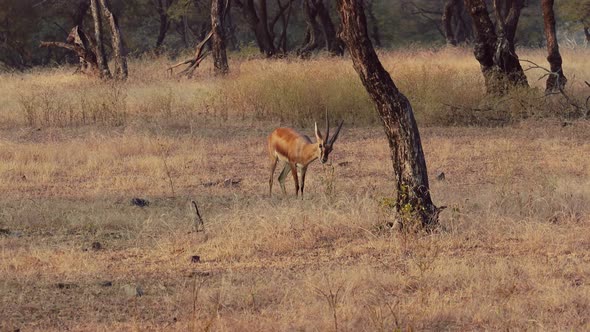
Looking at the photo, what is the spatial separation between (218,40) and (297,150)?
13.3 metres

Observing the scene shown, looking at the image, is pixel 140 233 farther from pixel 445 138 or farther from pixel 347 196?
pixel 445 138

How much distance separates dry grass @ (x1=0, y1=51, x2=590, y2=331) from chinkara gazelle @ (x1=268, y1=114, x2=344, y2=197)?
0.83 feet

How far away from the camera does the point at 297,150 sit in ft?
31.5

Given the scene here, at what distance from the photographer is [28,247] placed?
7.63 m

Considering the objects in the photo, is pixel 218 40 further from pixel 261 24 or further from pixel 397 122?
pixel 397 122

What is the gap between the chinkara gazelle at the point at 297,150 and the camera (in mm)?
9156

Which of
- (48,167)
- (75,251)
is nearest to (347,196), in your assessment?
(75,251)

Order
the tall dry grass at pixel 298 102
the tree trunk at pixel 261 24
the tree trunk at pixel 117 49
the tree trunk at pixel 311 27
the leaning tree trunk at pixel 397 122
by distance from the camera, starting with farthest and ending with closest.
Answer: the tree trunk at pixel 261 24
the tree trunk at pixel 311 27
the tree trunk at pixel 117 49
the tall dry grass at pixel 298 102
the leaning tree trunk at pixel 397 122

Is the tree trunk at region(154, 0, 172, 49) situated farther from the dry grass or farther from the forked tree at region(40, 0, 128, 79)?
the dry grass

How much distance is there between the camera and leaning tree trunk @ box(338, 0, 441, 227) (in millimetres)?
7832

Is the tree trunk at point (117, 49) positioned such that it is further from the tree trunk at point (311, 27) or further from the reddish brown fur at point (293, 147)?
the reddish brown fur at point (293, 147)

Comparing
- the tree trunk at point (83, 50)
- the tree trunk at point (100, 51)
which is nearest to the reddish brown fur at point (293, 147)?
the tree trunk at point (100, 51)

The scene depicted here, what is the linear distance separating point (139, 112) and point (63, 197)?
667 centimetres

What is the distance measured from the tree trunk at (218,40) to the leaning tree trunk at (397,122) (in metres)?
14.4
